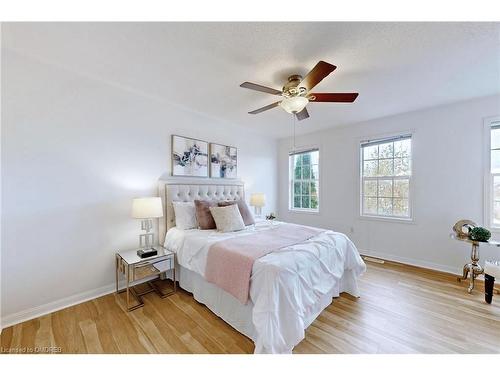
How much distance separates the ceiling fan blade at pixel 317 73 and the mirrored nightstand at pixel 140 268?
2.36 metres

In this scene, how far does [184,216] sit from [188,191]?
1.58 ft

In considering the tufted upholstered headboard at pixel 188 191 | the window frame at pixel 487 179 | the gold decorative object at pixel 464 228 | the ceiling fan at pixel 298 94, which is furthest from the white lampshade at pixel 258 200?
the window frame at pixel 487 179

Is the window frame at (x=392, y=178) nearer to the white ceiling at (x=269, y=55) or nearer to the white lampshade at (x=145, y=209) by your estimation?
the white ceiling at (x=269, y=55)

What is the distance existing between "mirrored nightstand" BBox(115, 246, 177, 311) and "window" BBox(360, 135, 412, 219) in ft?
11.4

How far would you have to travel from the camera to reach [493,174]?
261 cm

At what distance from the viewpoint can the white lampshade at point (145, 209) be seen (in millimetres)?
2205

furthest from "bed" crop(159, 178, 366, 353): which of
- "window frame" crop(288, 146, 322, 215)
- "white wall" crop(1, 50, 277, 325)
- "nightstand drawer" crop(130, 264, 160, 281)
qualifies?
"window frame" crop(288, 146, 322, 215)

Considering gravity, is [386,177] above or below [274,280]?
above

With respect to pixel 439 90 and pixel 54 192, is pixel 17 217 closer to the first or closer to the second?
pixel 54 192

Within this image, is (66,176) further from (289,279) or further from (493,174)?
(493,174)

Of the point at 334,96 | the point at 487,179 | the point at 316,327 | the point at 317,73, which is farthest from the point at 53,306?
the point at 487,179

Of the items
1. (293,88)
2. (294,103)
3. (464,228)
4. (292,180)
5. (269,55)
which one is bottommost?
(464,228)

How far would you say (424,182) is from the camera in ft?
10.1
